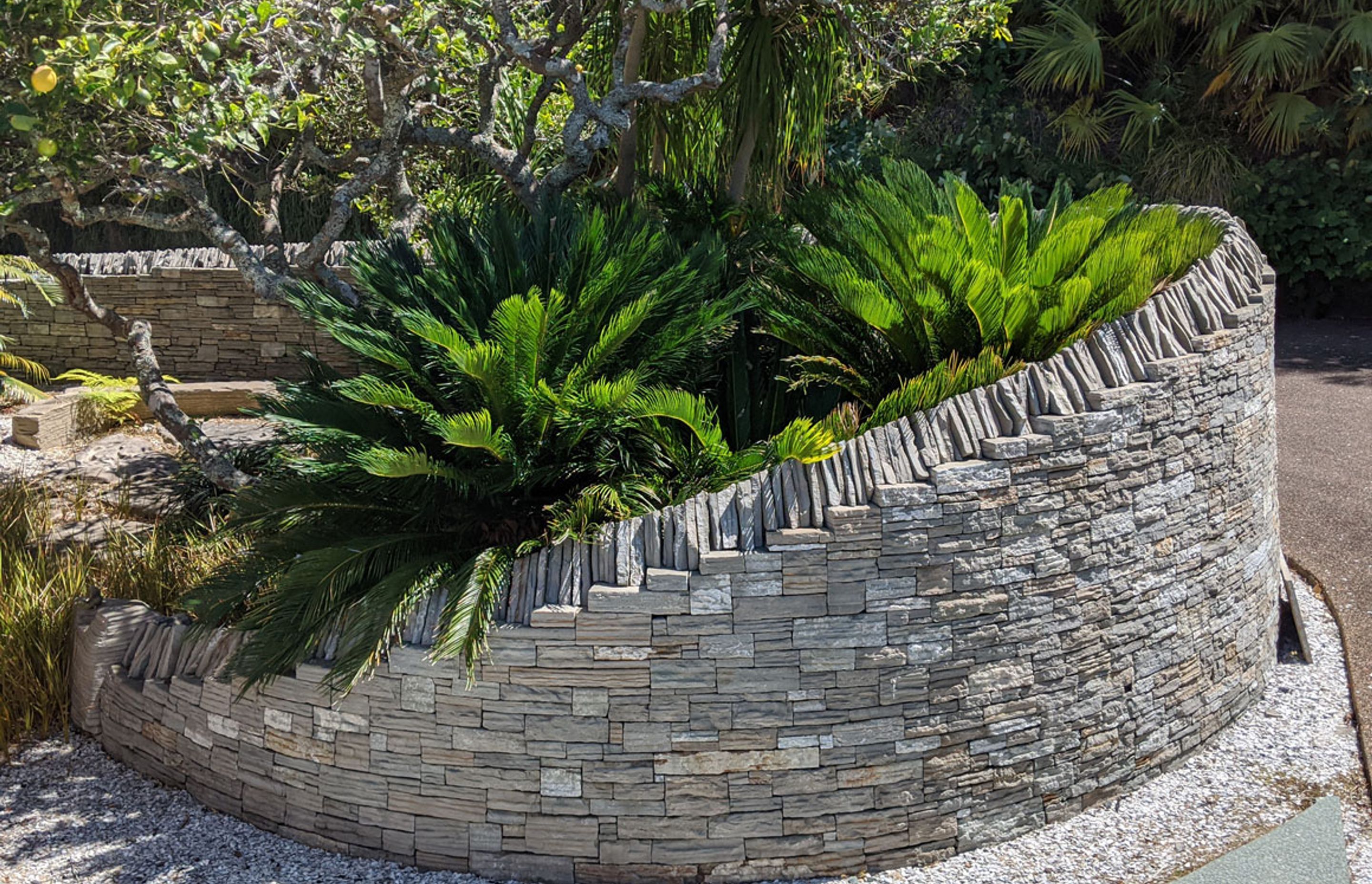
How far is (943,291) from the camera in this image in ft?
15.5

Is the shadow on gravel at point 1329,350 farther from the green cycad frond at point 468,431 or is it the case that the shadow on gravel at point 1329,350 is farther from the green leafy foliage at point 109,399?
the green leafy foliage at point 109,399

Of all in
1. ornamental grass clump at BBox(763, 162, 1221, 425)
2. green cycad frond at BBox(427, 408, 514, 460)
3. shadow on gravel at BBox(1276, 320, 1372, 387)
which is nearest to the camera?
green cycad frond at BBox(427, 408, 514, 460)

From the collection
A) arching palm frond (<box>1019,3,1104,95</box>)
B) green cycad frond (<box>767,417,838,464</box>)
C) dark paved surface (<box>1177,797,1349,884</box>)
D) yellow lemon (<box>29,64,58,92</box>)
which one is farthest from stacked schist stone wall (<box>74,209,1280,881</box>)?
arching palm frond (<box>1019,3,1104,95</box>)

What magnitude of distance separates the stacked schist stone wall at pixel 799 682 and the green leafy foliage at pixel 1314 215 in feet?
25.3

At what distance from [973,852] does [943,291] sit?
2066 millimetres

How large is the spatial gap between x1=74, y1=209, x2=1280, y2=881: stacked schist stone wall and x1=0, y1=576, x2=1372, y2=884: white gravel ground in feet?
0.34

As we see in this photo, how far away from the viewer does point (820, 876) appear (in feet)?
14.3

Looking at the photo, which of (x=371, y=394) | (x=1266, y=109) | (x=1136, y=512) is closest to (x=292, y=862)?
(x=371, y=394)

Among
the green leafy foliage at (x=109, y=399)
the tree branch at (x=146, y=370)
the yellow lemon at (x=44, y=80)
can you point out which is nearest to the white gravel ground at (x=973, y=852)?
the tree branch at (x=146, y=370)

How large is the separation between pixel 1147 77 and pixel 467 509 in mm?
10189

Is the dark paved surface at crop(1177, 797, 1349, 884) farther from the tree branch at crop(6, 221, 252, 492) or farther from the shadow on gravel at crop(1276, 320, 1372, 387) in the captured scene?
the shadow on gravel at crop(1276, 320, 1372, 387)

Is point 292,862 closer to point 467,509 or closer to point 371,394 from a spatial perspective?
point 467,509

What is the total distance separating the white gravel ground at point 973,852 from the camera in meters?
4.33

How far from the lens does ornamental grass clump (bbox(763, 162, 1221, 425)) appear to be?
4629 millimetres
